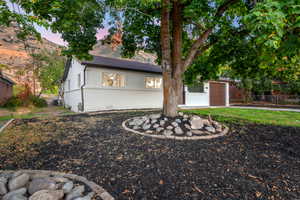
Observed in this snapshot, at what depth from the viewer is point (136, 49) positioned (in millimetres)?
6992

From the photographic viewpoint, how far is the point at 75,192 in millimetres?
1710

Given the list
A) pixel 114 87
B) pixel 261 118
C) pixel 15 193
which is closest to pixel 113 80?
pixel 114 87

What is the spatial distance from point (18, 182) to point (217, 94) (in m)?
15.5

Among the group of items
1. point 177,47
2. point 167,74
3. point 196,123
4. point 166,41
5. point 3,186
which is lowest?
point 3,186

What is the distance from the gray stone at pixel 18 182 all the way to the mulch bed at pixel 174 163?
41 cm

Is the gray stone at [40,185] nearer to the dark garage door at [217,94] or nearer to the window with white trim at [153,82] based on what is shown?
the window with white trim at [153,82]

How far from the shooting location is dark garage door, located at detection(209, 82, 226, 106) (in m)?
14.0

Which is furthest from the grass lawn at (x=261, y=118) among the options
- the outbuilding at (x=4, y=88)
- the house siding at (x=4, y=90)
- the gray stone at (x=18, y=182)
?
the outbuilding at (x=4, y=88)

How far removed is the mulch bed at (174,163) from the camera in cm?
183

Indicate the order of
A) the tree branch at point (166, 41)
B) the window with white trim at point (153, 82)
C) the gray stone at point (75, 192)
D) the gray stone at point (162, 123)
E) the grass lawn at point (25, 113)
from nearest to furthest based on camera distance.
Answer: the gray stone at point (75, 192) → the gray stone at point (162, 123) → the tree branch at point (166, 41) → the grass lawn at point (25, 113) → the window with white trim at point (153, 82)

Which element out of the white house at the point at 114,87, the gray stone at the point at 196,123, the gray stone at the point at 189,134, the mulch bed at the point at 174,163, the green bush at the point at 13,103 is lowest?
the mulch bed at the point at 174,163

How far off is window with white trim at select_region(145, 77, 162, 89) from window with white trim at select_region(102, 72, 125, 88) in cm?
211

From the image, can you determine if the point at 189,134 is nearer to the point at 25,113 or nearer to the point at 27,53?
the point at 25,113

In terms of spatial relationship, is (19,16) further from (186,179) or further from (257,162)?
(257,162)
